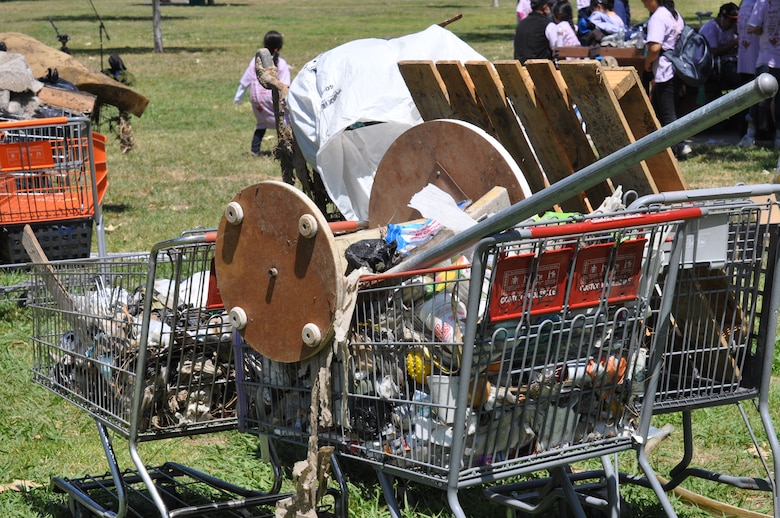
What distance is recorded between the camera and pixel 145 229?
29.2 ft

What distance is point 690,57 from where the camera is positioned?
39.4 feet

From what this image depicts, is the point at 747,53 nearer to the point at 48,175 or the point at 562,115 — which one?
the point at 48,175

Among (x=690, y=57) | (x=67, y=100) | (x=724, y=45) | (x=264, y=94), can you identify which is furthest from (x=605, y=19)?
(x=67, y=100)

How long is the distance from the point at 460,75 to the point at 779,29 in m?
8.29

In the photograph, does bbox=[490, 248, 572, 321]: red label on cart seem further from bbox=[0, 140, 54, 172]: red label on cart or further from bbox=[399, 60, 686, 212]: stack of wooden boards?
bbox=[0, 140, 54, 172]: red label on cart

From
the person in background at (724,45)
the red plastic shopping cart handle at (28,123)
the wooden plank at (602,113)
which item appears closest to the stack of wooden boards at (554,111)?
the wooden plank at (602,113)

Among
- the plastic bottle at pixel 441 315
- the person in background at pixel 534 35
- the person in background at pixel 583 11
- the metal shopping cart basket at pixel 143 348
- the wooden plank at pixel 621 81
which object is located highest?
the person in background at pixel 583 11

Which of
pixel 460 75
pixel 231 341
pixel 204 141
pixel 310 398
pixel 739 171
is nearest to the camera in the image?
pixel 310 398

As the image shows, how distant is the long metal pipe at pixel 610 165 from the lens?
2066mm

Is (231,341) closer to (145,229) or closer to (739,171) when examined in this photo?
(145,229)

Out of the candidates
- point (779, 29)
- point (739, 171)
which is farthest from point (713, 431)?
point (779, 29)

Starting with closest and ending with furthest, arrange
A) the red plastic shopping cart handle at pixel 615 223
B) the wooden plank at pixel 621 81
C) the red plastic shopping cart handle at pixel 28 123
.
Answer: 1. the red plastic shopping cart handle at pixel 615 223
2. the wooden plank at pixel 621 81
3. the red plastic shopping cart handle at pixel 28 123

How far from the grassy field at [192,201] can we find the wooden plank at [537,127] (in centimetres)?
130

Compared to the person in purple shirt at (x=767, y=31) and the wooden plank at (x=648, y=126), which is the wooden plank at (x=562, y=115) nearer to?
the wooden plank at (x=648, y=126)
